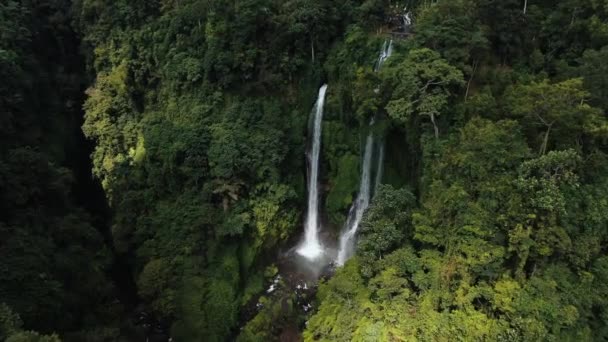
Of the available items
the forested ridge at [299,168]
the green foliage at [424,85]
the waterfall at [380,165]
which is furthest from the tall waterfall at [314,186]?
the green foliage at [424,85]

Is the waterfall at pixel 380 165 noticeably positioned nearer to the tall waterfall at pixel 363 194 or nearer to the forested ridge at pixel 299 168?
the tall waterfall at pixel 363 194

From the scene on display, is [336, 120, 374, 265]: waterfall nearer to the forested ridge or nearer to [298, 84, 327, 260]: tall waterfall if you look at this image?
the forested ridge

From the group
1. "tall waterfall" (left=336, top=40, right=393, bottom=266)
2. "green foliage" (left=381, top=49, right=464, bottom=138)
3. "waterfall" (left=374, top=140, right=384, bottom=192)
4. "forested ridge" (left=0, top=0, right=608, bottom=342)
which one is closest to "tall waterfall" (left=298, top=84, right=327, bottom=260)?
"forested ridge" (left=0, top=0, right=608, bottom=342)

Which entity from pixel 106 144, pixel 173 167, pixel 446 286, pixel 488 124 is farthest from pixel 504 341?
pixel 106 144

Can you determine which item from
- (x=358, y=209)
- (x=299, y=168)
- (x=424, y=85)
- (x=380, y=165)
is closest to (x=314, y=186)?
(x=299, y=168)

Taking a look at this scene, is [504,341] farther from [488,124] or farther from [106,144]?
[106,144]
